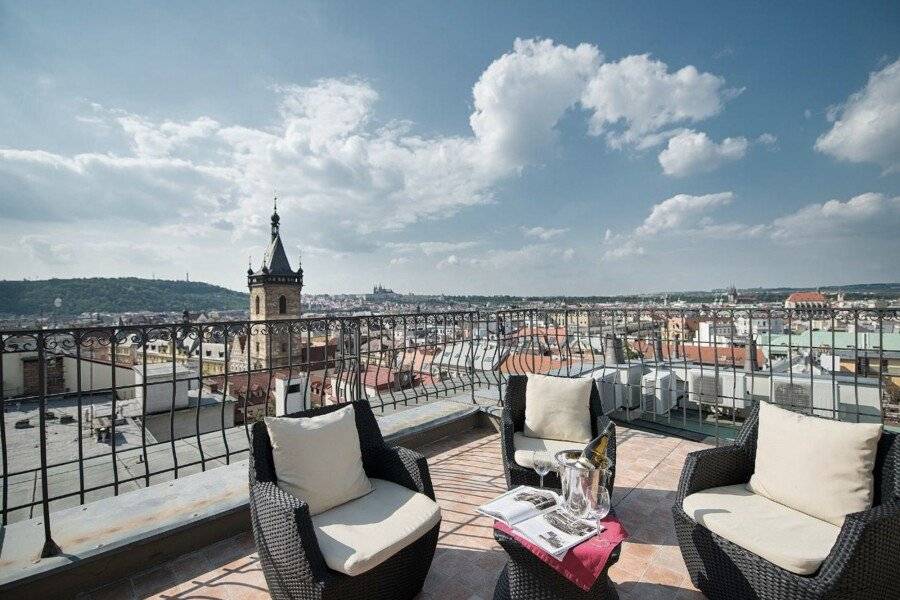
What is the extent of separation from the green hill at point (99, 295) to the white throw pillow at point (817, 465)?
14.5 m

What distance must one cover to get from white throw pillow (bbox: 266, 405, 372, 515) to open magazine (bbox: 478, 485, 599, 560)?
0.81 meters

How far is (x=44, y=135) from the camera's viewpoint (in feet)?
17.1

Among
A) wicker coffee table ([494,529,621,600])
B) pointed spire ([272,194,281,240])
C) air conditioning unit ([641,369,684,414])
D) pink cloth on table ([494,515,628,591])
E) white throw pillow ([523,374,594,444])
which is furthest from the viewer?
pointed spire ([272,194,281,240])

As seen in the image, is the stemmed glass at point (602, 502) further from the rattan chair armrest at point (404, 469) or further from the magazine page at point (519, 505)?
the rattan chair armrest at point (404, 469)

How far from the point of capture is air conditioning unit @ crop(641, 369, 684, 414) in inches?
183

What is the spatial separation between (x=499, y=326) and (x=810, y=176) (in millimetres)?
12932

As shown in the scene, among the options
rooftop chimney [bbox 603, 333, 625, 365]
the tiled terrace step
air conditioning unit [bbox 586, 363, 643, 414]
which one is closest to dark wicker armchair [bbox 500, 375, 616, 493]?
the tiled terrace step

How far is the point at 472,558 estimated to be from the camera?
89.5 inches

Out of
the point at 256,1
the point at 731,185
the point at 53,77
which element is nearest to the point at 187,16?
the point at 256,1

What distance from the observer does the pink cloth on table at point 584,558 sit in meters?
1.32

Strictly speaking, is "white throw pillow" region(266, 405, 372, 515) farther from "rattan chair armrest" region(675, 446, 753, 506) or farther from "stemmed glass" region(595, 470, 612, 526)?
"rattan chair armrest" region(675, 446, 753, 506)

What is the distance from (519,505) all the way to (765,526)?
3.88 ft

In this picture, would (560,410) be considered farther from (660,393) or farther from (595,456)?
(660,393)

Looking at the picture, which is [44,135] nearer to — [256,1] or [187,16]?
[187,16]
